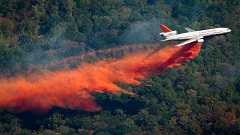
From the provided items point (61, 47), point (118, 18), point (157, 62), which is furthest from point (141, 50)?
point (118, 18)

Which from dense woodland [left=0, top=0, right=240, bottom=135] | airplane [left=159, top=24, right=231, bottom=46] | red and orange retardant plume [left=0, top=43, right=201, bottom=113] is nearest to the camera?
airplane [left=159, top=24, right=231, bottom=46]

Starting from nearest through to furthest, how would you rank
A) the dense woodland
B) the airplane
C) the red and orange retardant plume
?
the airplane
the red and orange retardant plume
the dense woodland

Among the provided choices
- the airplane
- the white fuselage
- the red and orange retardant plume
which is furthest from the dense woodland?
the white fuselage

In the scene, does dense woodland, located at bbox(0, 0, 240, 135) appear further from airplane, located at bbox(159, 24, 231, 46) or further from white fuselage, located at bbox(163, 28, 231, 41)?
white fuselage, located at bbox(163, 28, 231, 41)

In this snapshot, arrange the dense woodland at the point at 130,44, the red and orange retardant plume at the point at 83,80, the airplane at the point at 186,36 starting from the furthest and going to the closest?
the dense woodland at the point at 130,44 → the red and orange retardant plume at the point at 83,80 → the airplane at the point at 186,36

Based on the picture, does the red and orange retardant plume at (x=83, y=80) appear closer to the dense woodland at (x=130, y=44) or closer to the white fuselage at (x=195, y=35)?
the white fuselage at (x=195, y=35)

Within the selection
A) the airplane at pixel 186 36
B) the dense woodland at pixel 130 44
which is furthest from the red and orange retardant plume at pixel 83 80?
the dense woodland at pixel 130 44

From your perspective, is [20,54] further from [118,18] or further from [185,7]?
[185,7]
